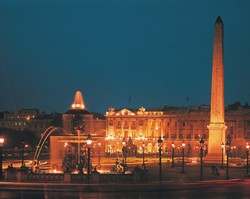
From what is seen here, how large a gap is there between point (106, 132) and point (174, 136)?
18346mm

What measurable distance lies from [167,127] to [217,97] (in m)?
86.8

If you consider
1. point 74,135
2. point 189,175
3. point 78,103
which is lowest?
point 189,175

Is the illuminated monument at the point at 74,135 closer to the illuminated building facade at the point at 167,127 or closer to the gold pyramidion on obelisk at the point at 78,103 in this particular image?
the gold pyramidion on obelisk at the point at 78,103

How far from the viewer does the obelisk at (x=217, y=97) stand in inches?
2670

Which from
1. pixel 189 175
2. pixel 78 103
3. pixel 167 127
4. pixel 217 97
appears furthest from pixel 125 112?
pixel 189 175

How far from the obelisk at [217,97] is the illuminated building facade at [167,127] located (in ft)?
217

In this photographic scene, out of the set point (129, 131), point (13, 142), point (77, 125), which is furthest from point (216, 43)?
point (129, 131)

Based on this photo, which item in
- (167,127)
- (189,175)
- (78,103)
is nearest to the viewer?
(189,175)

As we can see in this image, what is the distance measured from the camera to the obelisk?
222 ft

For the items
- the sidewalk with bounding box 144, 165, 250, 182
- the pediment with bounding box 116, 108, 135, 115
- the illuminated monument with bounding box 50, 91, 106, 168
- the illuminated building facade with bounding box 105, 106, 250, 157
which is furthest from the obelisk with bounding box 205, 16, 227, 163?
the pediment with bounding box 116, 108, 135, 115

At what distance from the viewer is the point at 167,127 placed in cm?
15450

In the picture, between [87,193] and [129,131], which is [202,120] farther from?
[87,193]

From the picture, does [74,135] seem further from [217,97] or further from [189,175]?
[217,97]

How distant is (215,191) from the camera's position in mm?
38500
